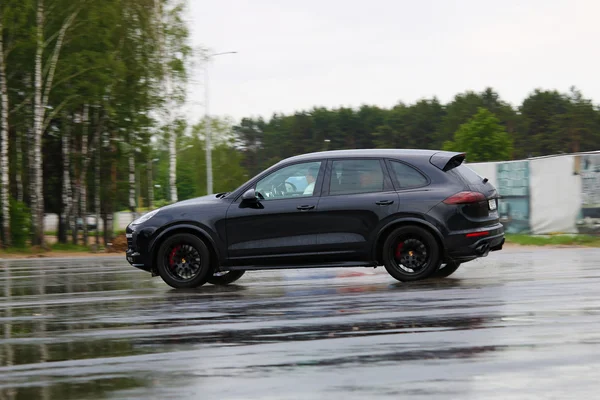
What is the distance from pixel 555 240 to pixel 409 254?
12467mm

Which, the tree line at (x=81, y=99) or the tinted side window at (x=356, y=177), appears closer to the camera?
the tinted side window at (x=356, y=177)

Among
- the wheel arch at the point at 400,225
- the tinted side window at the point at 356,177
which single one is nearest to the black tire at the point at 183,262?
the tinted side window at the point at 356,177

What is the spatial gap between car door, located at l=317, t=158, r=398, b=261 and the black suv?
0.5 inches

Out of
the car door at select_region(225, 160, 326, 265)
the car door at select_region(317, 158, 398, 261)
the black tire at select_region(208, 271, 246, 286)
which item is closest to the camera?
the car door at select_region(317, 158, 398, 261)

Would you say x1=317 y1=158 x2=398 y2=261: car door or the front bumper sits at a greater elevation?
x1=317 y1=158 x2=398 y2=261: car door

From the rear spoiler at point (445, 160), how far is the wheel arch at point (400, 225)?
804 millimetres

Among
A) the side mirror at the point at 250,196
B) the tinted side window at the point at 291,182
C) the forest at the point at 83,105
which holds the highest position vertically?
the forest at the point at 83,105

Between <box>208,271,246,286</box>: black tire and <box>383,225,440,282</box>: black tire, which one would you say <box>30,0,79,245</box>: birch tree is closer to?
<box>208,271,246,286</box>: black tire

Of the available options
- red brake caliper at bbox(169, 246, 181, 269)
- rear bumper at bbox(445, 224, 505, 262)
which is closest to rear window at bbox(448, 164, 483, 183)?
rear bumper at bbox(445, 224, 505, 262)

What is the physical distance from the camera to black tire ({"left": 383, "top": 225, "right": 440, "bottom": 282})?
1235 cm

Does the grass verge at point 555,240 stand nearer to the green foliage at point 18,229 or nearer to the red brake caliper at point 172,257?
the red brake caliper at point 172,257

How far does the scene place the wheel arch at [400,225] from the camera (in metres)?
12.3

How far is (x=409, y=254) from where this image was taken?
12.4 metres

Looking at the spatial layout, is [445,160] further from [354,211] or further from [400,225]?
[354,211]
